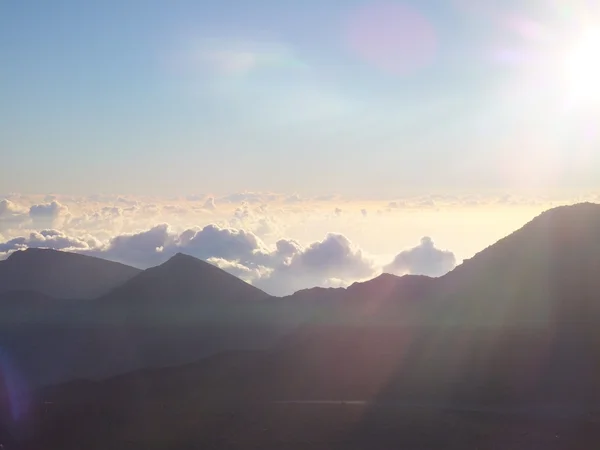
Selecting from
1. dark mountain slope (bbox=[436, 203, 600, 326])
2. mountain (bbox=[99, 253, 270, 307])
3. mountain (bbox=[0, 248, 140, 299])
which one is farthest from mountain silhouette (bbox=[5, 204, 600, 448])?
mountain (bbox=[0, 248, 140, 299])

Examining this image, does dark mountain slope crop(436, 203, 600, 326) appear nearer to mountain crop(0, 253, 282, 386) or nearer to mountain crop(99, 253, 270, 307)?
mountain crop(0, 253, 282, 386)

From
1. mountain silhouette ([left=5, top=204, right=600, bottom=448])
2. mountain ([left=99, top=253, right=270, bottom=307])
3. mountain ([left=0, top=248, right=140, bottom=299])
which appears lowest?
mountain silhouette ([left=5, top=204, right=600, bottom=448])

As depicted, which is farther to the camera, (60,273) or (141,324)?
(60,273)

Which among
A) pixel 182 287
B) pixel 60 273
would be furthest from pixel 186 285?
pixel 60 273

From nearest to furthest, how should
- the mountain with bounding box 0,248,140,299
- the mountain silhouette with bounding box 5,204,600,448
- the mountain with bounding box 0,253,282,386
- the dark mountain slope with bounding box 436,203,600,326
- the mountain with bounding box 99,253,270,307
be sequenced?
the mountain silhouette with bounding box 5,204,600,448
the dark mountain slope with bounding box 436,203,600,326
the mountain with bounding box 0,253,282,386
the mountain with bounding box 99,253,270,307
the mountain with bounding box 0,248,140,299

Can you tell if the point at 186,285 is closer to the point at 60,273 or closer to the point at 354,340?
the point at 60,273

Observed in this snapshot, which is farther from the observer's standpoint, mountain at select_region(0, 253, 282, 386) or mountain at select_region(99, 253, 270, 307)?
mountain at select_region(99, 253, 270, 307)

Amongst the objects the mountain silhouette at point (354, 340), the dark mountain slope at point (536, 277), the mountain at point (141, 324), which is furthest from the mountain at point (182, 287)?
the dark mountain slope at point (536, 277)

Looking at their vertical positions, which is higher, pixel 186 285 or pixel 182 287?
pixel 186 285

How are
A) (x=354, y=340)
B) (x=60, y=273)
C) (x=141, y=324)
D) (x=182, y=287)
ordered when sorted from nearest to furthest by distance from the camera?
1. (x=354, y=340)
2. (x=141, y=324)
3. (x=182, y=287)
4. (x=60, y=273)

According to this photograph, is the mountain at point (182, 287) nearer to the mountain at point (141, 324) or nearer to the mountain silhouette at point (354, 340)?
the mountain at point (141, 324)
